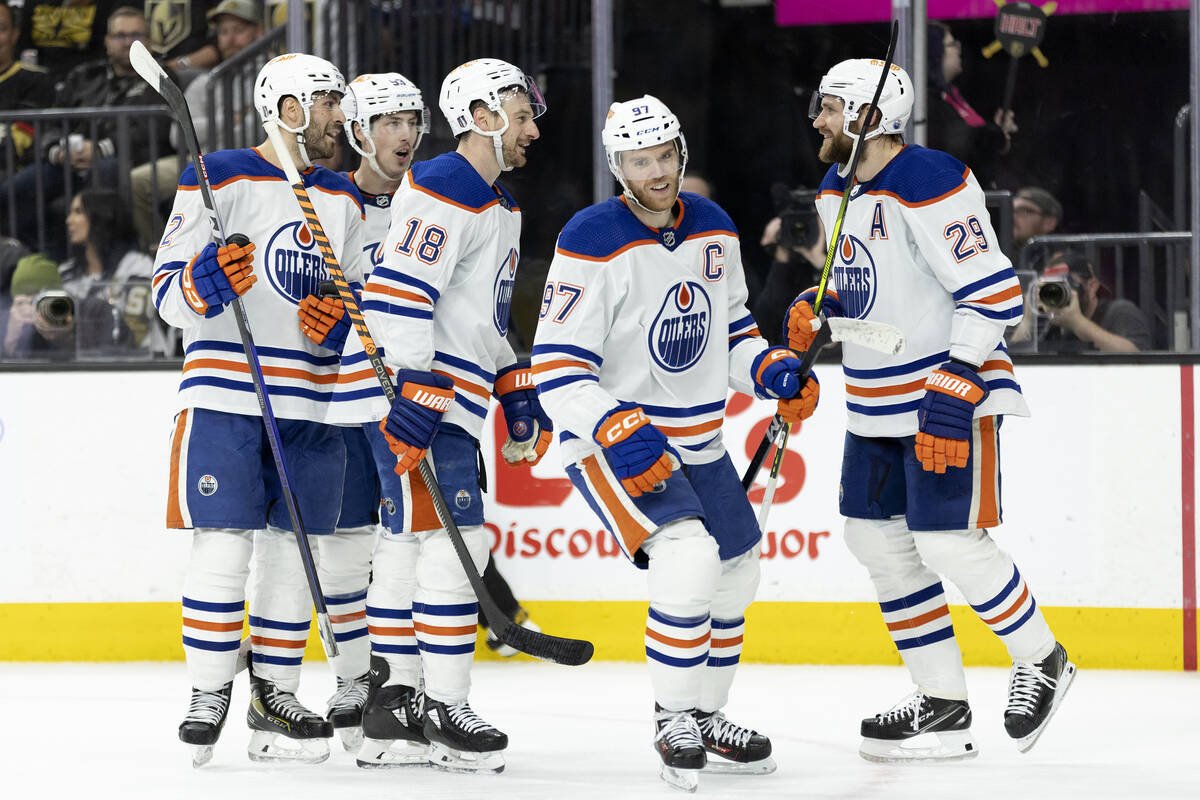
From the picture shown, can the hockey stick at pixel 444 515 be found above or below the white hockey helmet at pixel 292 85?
below

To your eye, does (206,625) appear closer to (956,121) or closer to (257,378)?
(257,378)

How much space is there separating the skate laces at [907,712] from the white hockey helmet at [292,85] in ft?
5.37

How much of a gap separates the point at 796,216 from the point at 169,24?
2233 mm

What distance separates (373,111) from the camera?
3.34 meters

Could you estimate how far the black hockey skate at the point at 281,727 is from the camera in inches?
122

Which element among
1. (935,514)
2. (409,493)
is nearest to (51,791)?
(409,493)

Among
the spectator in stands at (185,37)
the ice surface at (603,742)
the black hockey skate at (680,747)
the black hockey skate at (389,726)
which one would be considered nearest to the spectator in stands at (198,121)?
the spectator in stands at (185,37)

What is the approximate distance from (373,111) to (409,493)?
2.81ft

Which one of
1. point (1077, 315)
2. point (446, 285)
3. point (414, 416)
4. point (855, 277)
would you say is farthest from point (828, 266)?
point (1077, 315)

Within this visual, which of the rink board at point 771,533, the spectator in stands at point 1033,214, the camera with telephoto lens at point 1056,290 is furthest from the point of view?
the spectator in stands at point 1033,214

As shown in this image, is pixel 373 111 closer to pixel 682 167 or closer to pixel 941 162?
pixel 682 167

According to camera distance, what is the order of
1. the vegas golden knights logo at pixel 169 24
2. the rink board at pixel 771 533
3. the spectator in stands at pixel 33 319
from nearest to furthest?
the rink board at pixel 771 533, the spectator in stands at pixel 33 319, the vegas golden knights logo at pixel 169 24

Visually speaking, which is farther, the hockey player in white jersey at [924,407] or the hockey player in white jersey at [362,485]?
the hockey player in white jersey at [362,485]

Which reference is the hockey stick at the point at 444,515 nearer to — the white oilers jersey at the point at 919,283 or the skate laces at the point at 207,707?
the skate laces at the point at 207,707
